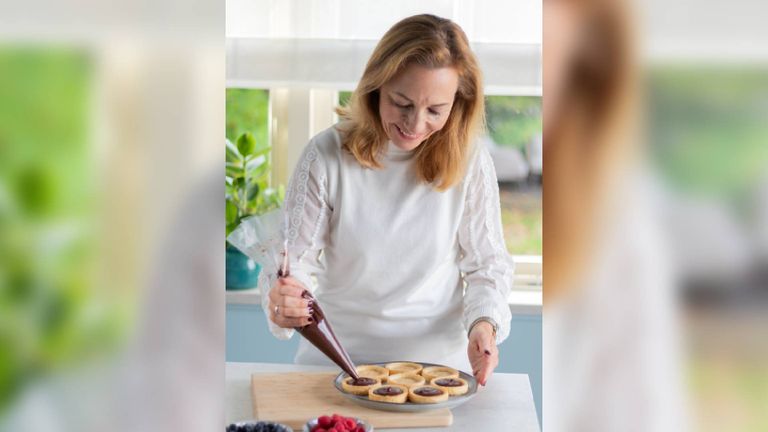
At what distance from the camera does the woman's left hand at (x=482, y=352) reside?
4.23 ft

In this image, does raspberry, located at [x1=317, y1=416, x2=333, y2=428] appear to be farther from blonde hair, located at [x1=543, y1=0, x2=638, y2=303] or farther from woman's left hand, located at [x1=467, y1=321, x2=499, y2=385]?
blonde hair, located at [x1=543, y1=0, x2=638, y2=303]

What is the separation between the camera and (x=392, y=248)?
1494 mm

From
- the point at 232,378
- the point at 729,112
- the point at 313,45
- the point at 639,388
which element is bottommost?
the point at 232,378

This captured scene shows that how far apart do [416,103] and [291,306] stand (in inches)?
15.8

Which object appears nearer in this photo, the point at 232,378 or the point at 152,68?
the point at 152,68

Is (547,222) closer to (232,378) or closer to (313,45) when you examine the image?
(232,378)

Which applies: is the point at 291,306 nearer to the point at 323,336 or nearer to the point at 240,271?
the point at 323,336

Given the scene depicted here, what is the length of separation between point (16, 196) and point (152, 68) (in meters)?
0.09

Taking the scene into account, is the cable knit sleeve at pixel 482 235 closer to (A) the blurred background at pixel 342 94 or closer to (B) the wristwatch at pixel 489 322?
(B) the wristwatch at pixel 489 322

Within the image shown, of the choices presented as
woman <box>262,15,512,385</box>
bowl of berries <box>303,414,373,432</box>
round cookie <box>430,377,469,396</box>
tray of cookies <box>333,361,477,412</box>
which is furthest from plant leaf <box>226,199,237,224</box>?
bowl of berries <box>303,414,373,432</box>

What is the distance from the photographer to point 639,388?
347 millimetres

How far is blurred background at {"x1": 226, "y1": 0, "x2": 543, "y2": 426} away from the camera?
2289mm

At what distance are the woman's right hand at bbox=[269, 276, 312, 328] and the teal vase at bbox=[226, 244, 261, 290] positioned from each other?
1287 millimetres

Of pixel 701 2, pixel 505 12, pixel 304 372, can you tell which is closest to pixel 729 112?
pixel 701 2
